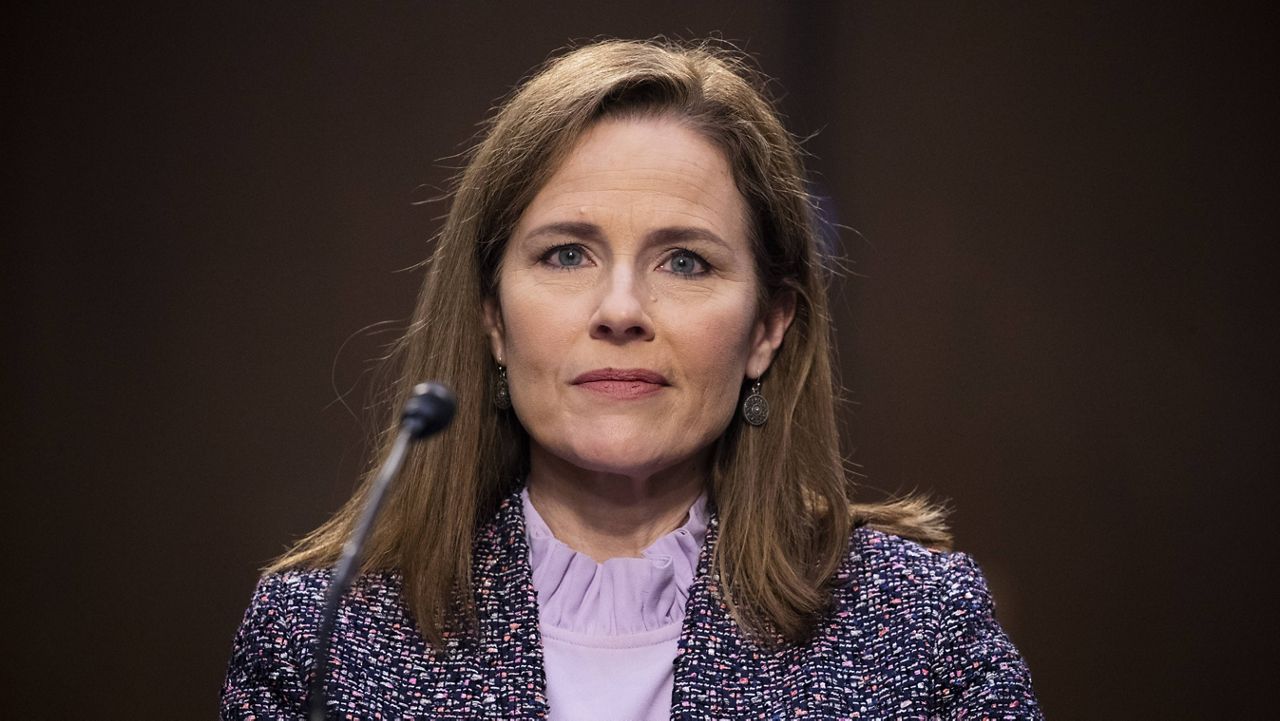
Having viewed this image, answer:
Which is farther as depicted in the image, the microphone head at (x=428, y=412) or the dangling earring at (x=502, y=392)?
the dangling earring at (x=502, y=392)

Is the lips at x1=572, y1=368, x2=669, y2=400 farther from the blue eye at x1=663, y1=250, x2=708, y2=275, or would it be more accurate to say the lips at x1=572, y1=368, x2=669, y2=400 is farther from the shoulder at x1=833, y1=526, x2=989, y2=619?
the shoulder at x1=833, y1=526, x2=989, y2=619

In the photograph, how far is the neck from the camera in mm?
1898

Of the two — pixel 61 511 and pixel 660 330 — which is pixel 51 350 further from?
pixel 660 330

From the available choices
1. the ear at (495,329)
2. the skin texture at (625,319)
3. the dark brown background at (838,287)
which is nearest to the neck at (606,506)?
the skin texture at (625,319)

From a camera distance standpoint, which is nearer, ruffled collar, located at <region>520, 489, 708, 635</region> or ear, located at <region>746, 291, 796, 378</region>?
ruffled collar, located at <region>520, 489, 708, 635</region>

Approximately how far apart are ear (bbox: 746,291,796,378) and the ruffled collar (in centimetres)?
23

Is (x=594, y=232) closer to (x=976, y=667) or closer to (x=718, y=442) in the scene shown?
(x=718, y=442)

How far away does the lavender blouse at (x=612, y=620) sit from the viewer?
1768mm

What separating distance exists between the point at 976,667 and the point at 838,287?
1.14m

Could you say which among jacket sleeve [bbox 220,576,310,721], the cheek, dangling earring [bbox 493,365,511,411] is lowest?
jacket sleeve [bbox 220,576,310,721]

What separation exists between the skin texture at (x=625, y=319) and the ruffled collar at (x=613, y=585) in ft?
0.10

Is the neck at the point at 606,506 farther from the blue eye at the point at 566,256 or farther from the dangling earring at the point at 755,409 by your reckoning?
the blue eye at the point at 566,256

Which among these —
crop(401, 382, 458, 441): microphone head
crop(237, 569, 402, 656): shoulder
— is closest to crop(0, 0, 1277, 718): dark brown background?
crop(237, 569, 402, 656): shoulder

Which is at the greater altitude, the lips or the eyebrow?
the eyebrow
